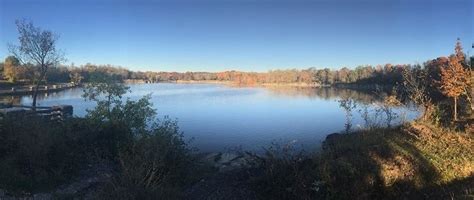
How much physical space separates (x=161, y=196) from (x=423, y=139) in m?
7.93

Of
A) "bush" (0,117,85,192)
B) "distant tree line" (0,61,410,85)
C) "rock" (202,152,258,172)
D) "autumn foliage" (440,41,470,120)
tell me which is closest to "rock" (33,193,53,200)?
"bush" (0,117,85,192)

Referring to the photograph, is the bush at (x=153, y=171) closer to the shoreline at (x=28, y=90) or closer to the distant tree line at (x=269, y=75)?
the distant tree line at (x=269, y=75)

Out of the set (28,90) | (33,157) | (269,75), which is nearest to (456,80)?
(33,157)

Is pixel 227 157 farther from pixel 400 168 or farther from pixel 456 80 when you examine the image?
pixel 456 80

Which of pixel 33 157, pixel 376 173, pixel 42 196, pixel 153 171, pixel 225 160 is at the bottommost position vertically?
pixel 225 160

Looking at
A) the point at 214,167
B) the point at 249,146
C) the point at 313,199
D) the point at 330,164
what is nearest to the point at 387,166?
the point at 330,164

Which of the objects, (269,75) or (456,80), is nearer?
(456,80)

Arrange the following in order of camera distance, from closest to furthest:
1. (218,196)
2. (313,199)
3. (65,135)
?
(313,199) < (218,196) < (65,135)

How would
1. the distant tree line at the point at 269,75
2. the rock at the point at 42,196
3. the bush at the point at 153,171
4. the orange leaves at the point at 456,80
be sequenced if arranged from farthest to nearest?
the distant tree line at the point at 269,75 < the orange leaves at the point at 456,80 < the rock at the point at 42,196 < the bush at the point at 153,171

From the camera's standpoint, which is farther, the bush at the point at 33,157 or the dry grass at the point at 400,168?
the bush at the point at 33,157

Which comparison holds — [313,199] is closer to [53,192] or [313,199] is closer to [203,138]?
[53,192]

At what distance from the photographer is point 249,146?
23703 millimetres

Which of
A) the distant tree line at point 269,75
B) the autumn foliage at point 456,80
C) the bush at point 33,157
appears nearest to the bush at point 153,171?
the bush at point 33,157

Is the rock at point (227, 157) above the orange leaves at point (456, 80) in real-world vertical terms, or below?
below
